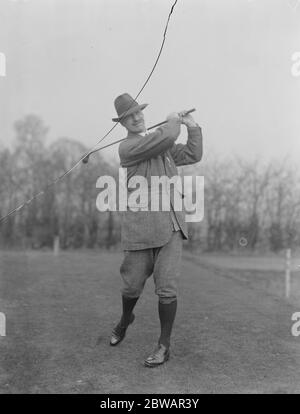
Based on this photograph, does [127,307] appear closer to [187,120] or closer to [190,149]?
[190,149]

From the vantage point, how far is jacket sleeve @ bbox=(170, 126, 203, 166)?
11.4ft

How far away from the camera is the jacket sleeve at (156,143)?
3279 mm

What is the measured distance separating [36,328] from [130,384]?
4.58ft

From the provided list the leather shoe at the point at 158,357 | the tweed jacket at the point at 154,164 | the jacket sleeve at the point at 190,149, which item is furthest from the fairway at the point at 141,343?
Answer: the jacket sleeve at the point at 190,149

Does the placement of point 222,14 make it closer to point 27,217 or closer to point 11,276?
point 11,276

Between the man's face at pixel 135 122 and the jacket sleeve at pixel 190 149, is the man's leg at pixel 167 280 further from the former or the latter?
the man's face at pixel 135 122

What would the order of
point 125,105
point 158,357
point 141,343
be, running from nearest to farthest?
1. point 158,357
2. point 125,105
3. point 141,343

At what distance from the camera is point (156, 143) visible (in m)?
3.28

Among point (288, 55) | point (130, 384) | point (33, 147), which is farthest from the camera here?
point (33, 147)

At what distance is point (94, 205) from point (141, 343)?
9.26m

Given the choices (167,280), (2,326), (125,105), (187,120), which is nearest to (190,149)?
(187,120)

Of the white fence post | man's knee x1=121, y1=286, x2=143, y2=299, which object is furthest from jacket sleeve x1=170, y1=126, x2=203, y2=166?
the white fence post
